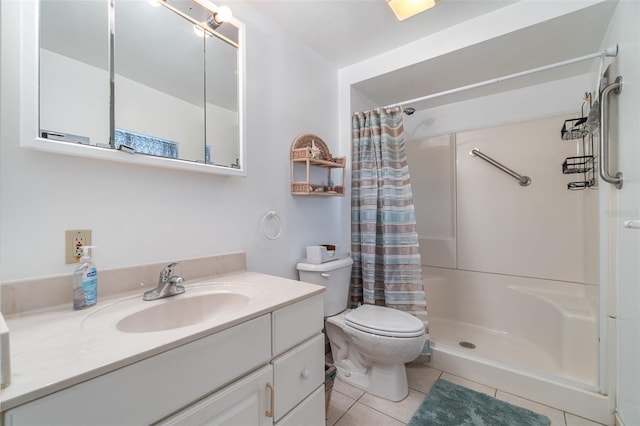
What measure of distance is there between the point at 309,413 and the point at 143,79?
1502mm

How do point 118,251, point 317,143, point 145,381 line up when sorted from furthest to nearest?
1. point 317,143
2. point 118,251
3. point 145,381

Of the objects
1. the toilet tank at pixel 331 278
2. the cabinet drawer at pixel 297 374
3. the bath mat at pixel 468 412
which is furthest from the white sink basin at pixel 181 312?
the bath mat at pixel 468 412

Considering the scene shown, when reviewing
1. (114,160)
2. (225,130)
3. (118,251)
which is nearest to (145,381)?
(118,251)

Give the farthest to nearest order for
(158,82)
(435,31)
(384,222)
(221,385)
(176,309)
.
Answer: (384,222), (435,31), (158,82), (176,309), (221,385)

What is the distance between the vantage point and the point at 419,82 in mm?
2150

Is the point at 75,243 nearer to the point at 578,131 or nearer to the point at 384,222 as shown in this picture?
the point at 384,222

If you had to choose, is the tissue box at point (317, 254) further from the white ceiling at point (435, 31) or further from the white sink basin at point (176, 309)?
the white ceiling at point (435, 31)

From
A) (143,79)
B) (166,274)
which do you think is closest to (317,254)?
(166,274)

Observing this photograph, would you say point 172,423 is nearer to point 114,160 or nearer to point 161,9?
point 114,160

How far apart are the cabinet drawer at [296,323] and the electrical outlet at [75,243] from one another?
717mm

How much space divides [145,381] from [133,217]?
68cm

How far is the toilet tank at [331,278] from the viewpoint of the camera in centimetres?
170

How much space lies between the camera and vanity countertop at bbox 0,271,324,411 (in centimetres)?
50

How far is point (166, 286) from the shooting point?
39.9 inches
